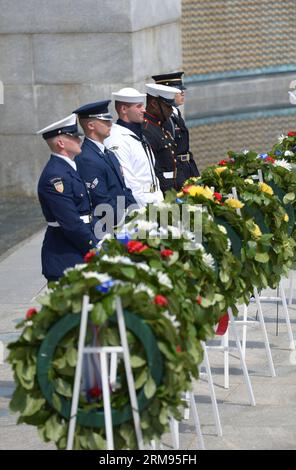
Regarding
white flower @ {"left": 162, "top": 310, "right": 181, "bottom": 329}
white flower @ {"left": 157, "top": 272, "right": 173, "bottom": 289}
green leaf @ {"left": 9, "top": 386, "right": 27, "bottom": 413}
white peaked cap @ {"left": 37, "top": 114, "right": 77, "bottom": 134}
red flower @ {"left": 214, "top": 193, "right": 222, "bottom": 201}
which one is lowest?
green leaf @ {"left": 9, "top": 386, "right": 27, "bottom": 413}

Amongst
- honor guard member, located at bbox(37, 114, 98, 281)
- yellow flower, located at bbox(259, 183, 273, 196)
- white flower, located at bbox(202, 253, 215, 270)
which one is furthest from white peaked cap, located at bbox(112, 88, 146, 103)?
white flower, located at bbox(202, 253, 215, 270)

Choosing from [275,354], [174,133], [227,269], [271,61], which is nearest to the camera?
[227,269]

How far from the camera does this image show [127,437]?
5.67 meters

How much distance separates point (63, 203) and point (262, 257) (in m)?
1.29

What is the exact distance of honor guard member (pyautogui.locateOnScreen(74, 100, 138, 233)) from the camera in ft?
28.7

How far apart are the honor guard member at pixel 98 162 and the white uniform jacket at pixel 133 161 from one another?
1.66 feet

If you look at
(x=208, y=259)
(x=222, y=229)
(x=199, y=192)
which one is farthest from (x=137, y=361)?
(x=199, y=192)

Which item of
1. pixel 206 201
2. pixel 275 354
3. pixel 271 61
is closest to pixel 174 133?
pixel 275 354

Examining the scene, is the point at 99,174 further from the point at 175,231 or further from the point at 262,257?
the point at 175,231

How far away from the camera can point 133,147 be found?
9555 mm

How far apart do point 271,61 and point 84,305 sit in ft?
39.3

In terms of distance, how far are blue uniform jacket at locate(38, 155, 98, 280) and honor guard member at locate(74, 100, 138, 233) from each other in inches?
17.7

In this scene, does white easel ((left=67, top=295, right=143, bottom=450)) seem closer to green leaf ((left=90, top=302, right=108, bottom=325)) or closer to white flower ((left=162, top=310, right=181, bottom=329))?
green leaf ((left=90, top=302, right=108, bottom=325))
